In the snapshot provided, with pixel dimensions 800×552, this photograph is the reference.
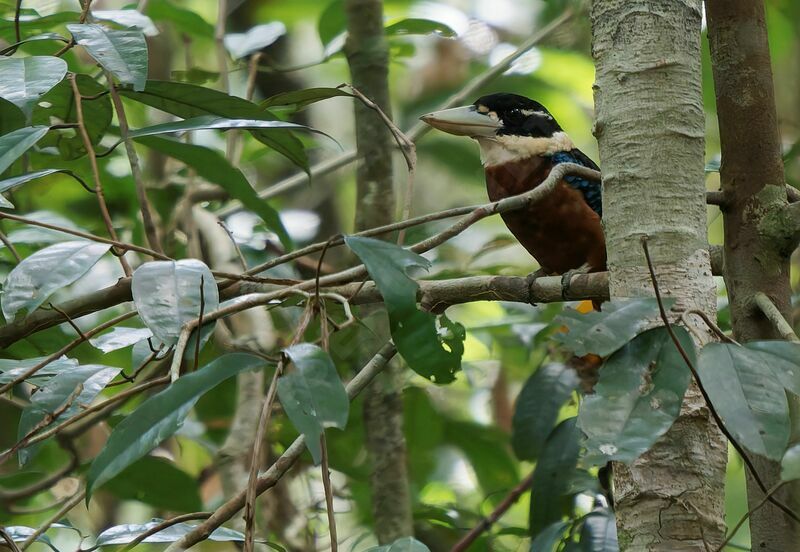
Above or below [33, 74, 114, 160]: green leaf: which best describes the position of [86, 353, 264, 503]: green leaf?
below

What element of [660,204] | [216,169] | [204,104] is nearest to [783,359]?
[660,204]

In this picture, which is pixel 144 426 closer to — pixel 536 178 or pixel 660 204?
pixel 660 204

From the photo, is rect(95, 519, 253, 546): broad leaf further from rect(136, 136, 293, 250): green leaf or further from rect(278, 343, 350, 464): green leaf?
rect(136, 136, 293, 250): green leaf

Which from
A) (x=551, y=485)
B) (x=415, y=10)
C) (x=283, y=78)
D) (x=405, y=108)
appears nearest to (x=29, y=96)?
(x=551, y=485)

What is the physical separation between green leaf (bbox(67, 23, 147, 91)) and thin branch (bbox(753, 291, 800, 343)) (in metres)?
0.96

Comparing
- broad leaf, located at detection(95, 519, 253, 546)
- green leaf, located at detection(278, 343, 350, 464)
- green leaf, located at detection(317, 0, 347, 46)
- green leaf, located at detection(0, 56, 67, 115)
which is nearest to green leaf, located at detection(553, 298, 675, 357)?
green leaf, located at detection(278, 343, 350, 464)

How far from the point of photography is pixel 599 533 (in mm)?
2012

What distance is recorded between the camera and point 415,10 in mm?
3971

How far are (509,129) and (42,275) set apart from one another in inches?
71.8

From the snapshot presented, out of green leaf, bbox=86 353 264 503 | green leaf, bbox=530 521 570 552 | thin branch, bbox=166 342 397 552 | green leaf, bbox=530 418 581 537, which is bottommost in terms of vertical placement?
green leaf, bbox=530 418 581 537

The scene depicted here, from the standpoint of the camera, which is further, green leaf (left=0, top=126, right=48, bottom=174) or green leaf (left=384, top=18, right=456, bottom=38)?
green leaf (left=384, top=18, right=456, bottom=38)

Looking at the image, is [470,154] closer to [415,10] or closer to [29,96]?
[415,10]

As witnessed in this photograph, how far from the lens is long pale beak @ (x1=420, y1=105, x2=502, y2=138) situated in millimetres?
2672

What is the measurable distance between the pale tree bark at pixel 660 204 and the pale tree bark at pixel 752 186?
20 centimetres
